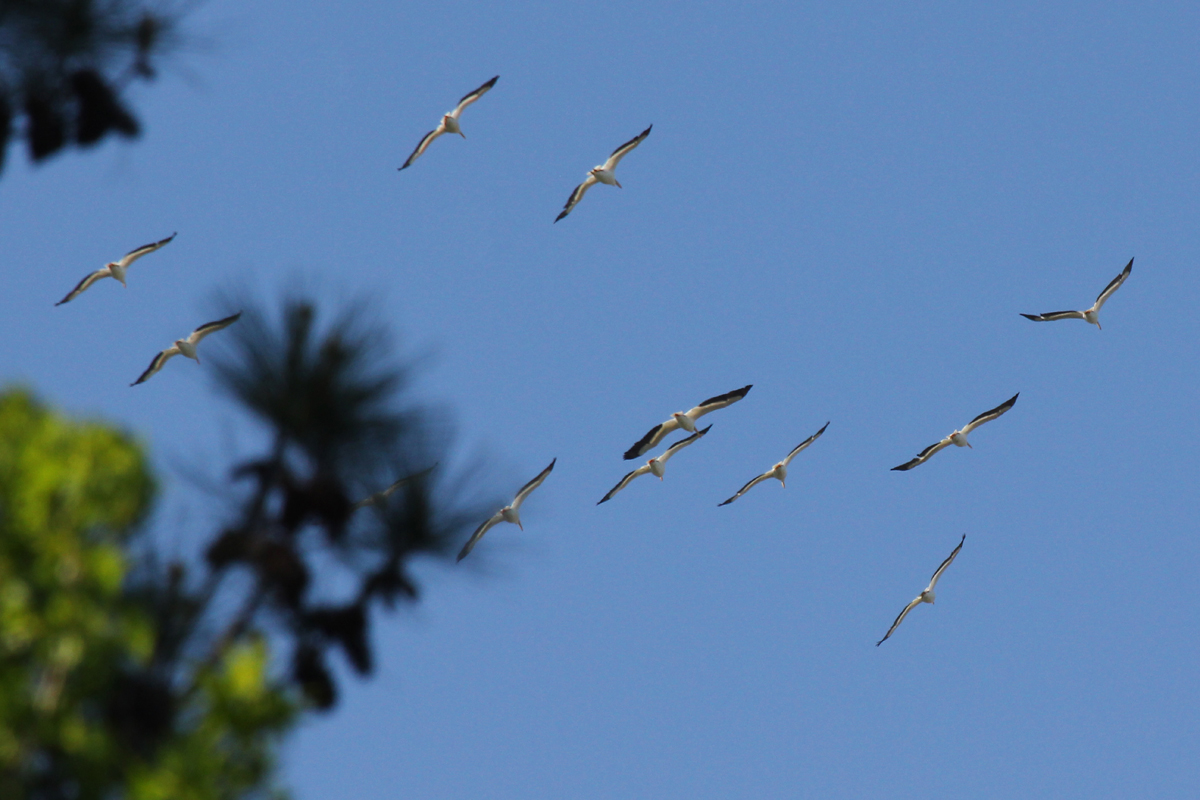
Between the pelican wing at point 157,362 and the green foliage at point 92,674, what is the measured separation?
1412 cm

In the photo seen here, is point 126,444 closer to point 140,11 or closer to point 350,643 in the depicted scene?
point 350,643

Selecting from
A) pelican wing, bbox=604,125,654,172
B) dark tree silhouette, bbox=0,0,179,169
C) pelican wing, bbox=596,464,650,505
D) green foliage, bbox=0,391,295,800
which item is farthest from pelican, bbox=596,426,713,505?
green foliage, bbox=0,391,295,800

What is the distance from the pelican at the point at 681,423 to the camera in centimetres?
2970

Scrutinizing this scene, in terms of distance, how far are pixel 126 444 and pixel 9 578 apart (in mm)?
986

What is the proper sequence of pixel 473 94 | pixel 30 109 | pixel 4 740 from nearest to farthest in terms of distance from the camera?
pixel 4 740 < pixel 30 109 < pixel 473 94

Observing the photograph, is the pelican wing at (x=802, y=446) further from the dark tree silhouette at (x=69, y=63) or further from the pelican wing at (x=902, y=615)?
the dark tree silhouette at (x=69, y=63)

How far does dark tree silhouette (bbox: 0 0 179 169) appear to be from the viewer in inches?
461

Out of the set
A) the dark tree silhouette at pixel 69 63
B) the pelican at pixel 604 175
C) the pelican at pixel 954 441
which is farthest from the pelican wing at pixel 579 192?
the dark tree silhouette at pixel 69 63

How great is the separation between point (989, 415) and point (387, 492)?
27545 mm

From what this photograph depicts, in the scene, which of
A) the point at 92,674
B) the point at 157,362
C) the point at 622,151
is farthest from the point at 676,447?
the point at 92,674

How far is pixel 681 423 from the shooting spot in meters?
30.9

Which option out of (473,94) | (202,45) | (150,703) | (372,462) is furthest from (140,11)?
(473,94)

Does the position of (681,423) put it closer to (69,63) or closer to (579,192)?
(579,192)

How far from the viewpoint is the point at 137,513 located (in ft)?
26.9
